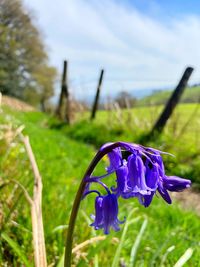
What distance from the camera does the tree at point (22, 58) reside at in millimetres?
47219

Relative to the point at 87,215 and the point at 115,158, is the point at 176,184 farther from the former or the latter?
the point at 87,215

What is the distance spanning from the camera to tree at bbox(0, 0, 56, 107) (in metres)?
47.2

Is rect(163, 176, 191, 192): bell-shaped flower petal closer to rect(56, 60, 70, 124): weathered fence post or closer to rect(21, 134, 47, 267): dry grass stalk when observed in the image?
rect(21, 134, 47, 267): dry grass stalk

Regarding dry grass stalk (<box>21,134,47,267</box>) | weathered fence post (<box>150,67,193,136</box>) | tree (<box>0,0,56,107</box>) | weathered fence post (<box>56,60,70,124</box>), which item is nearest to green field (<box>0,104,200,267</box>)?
dry grass stalk (<box>21,134,47,267</box>)

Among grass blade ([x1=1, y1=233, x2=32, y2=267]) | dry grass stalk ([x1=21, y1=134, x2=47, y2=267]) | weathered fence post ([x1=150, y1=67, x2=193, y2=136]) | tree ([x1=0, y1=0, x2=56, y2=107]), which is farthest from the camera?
tree ([x1=0, y1=0, x2=56, y2=107])

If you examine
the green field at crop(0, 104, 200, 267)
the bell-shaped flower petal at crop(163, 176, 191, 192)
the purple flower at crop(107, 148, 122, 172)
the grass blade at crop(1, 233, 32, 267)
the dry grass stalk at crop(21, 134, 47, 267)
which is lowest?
the green field at crop(0, 104, 200, 267)

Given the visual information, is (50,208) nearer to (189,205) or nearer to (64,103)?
(189,205)

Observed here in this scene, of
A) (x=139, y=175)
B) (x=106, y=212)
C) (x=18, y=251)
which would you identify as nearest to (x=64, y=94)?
(x=18, y=251)

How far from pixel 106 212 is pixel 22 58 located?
179ft

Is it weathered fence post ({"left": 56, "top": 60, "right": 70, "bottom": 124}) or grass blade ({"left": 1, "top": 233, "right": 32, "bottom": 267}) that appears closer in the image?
grass blade ({"left": 1, "top": 233, "right": 32, "bottom": 267})

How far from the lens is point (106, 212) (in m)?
1.47

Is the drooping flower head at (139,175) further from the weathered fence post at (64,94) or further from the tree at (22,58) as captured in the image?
the tree at (22,58)

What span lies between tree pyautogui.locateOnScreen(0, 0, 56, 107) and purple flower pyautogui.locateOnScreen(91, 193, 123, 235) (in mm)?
44642

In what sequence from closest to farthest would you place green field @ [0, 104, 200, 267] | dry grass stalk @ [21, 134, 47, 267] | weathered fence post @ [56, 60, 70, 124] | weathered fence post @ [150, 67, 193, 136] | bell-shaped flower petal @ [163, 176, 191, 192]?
bell-shaped flower petal @ [163, 176, 191, 192]
dry grass stalk @ [21, 134, 47, 267]
green field @ [0, 104, 200, 267]
weathered fence post @ [150, 67, 193, 136]
weathered fence post @ [56, 60, 70, 124]
